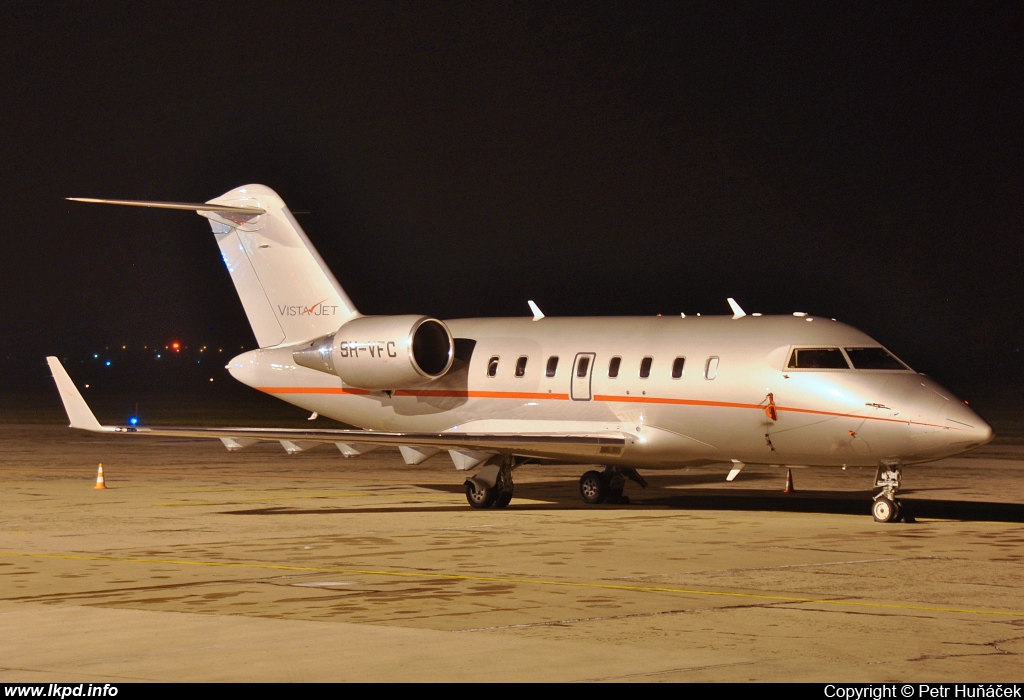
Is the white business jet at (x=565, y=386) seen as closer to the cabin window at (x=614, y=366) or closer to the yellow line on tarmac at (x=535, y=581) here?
the cabin window at (x=614, y=366)

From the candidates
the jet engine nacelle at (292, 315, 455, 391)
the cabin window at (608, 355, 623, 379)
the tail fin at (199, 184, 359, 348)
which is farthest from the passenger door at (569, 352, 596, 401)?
the tail fin at (199, 184, 359, 348)

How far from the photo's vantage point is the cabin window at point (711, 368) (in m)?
21.4

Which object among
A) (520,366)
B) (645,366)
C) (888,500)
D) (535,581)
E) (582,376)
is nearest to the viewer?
(535,581)

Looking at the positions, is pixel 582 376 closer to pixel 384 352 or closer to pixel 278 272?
pixel 384 352

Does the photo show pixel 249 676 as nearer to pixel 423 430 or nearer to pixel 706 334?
pixel 706 334

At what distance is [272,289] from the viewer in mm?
26188

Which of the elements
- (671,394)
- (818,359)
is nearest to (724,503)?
(671,394)

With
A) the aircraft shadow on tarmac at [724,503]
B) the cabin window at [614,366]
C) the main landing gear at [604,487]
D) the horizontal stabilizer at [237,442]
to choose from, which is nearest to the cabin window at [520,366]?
the cabin window at [614,366]

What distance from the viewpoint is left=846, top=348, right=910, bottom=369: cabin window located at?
67.4 feet

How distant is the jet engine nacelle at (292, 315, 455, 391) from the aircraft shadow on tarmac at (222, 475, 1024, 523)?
250cm

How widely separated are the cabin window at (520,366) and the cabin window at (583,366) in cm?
118

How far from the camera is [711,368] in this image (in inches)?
847

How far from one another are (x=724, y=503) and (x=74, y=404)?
11.0m

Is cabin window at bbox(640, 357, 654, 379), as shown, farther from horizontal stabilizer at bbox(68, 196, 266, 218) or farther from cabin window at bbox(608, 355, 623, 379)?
horizontal stabilizer at bbox(68, 196, 266, 218)
